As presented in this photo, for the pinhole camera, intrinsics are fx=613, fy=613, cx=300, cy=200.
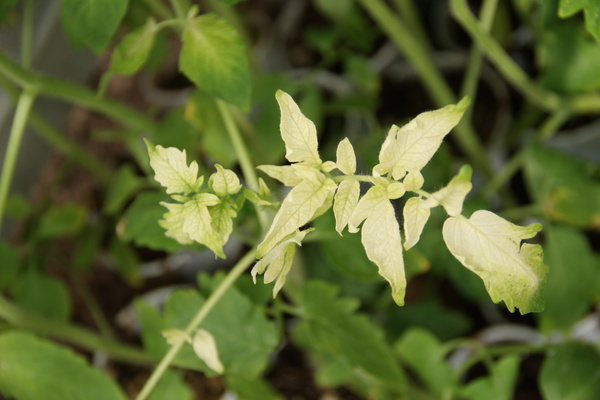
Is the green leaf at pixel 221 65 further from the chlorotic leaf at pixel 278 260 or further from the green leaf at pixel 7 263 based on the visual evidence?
the green leaf at pixel 7 263

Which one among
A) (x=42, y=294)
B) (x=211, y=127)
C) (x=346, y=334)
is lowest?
(x=42, y=294)

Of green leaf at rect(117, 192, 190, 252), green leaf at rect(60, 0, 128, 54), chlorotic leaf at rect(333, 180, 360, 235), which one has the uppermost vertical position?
green leaf at rect(60, 0, 128, 54)

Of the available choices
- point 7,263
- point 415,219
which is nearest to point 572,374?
point 415,219

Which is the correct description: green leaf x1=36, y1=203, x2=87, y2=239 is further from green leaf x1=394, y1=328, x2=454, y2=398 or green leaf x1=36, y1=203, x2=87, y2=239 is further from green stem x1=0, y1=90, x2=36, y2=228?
green leaf x1=394, y1=328, x2=454, y2=398

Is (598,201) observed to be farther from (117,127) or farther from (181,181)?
(117,127)

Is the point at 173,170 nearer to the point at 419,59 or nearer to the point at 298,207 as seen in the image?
the point at 298,207

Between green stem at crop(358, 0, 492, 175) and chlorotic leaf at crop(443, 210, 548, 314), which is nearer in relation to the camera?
chlorotic leaf at crop(443, 210, 548, 314)

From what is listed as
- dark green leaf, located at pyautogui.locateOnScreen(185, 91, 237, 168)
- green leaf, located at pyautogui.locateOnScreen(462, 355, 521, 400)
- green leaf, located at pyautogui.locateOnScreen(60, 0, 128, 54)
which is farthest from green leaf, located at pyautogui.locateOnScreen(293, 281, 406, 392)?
green leaf, located at pyautogui.locateOnScreen(60, 0, 128, 54)

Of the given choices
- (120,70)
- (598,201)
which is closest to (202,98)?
(120,70)
